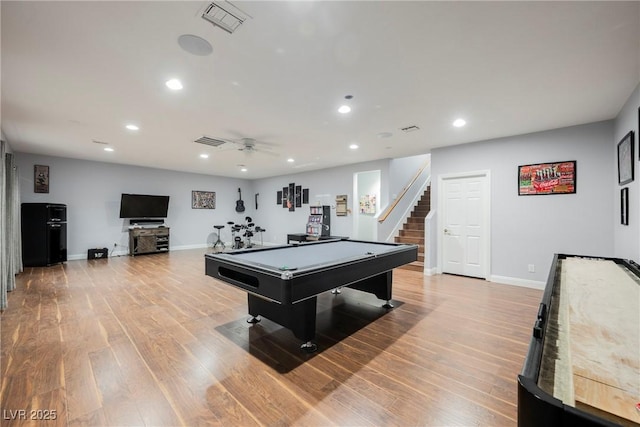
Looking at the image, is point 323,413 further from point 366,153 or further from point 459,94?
point 366,153

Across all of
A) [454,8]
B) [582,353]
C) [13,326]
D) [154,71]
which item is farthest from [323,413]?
[13,326]

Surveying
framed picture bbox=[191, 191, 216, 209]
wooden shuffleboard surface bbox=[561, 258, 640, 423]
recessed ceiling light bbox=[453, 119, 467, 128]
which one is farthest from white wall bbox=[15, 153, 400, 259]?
wooden shuffleboard surface bbox=[561, 258, 640, 423]

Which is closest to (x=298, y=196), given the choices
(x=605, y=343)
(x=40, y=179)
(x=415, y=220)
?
(x=415, y=220)

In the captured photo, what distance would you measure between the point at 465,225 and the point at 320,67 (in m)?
4.24

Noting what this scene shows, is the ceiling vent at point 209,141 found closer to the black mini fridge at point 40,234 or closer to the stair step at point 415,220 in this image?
the black mini fridge at point 40,234

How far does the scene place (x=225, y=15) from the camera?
1815 millimetres

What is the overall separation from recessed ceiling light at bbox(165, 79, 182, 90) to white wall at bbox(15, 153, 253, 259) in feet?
20.7

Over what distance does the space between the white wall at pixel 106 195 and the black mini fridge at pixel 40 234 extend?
2.67ft

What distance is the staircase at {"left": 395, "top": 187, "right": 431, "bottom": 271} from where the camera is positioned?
590 cm

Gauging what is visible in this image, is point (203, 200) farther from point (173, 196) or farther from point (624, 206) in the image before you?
point (624, 206)

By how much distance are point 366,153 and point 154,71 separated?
4474mm

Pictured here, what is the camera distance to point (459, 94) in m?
3.01

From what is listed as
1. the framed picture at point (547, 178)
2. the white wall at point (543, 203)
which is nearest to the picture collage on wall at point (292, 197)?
the white wall at point (543, 203)

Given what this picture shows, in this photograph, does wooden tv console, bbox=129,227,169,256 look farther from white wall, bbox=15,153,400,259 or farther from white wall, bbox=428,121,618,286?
white wall, bbox=428,121,618,286
